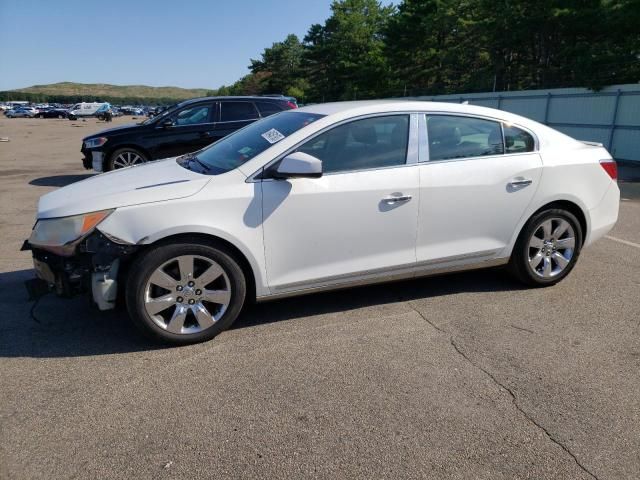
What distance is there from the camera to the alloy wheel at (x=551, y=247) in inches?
179

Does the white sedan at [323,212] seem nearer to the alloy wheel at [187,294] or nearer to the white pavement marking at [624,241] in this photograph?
the alloy wheel at [187,294]

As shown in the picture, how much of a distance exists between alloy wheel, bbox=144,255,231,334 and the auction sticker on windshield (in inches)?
41.2

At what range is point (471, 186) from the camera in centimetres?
416

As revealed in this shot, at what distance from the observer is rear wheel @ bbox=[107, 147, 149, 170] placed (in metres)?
9.98

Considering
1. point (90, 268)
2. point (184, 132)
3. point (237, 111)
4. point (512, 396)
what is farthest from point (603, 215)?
point (184, 132)

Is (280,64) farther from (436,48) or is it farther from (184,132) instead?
(184,132)

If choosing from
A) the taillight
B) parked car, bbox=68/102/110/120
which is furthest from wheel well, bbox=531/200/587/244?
parked car, bbox=68/102/110/120

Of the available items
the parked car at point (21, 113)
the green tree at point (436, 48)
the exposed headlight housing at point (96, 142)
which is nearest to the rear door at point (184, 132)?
the exposed headlight housing at point (96, 142)

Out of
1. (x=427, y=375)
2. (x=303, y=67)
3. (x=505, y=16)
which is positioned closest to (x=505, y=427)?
(x=427, y=375)

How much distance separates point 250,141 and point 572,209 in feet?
9.62

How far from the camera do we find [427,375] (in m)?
3.20

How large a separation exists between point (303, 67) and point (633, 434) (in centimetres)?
7262

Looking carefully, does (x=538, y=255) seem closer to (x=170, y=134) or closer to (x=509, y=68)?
(x=170, y=134)

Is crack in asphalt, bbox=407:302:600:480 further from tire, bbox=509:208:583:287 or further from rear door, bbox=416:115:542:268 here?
tire, bbox=509:208:583:287
